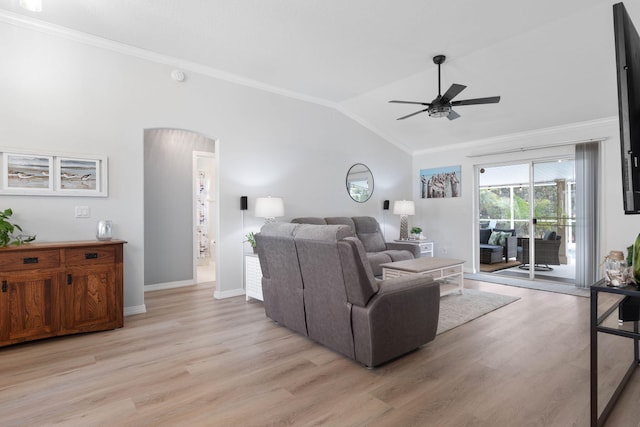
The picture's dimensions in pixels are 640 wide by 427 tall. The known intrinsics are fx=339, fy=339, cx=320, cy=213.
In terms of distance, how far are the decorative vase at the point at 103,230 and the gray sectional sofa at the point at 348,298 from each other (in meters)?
1.83

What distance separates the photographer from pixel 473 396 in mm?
Answer: 2154

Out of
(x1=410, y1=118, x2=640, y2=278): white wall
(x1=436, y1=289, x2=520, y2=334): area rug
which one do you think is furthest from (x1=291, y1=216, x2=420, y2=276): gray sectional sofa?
(x1=410, y1=118, x2=640, y2=278): white wall

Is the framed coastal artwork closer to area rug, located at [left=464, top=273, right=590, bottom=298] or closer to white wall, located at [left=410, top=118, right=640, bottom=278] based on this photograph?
area rug, located at [left=464, top=273, right=590, bottom=298]

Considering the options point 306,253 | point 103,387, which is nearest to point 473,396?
point 306,253

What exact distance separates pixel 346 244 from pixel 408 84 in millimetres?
3625

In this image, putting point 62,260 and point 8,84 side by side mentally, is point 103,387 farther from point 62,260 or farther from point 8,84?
point 8,84

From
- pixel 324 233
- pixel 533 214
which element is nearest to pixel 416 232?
pixel 533 214

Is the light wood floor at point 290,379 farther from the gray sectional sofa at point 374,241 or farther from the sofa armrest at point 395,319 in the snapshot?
the gray sectional sofa at point 374,241

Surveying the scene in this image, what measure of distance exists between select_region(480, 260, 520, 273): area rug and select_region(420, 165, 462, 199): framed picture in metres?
1.57

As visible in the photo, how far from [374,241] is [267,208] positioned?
2.30m

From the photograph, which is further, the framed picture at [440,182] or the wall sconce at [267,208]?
the framed picture at [440,182]

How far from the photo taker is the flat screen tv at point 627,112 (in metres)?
1.31

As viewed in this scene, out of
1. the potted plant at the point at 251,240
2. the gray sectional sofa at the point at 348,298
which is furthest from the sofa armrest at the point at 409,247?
the gray sectional sofa at the point at 348,298

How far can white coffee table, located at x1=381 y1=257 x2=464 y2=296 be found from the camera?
4258mm
